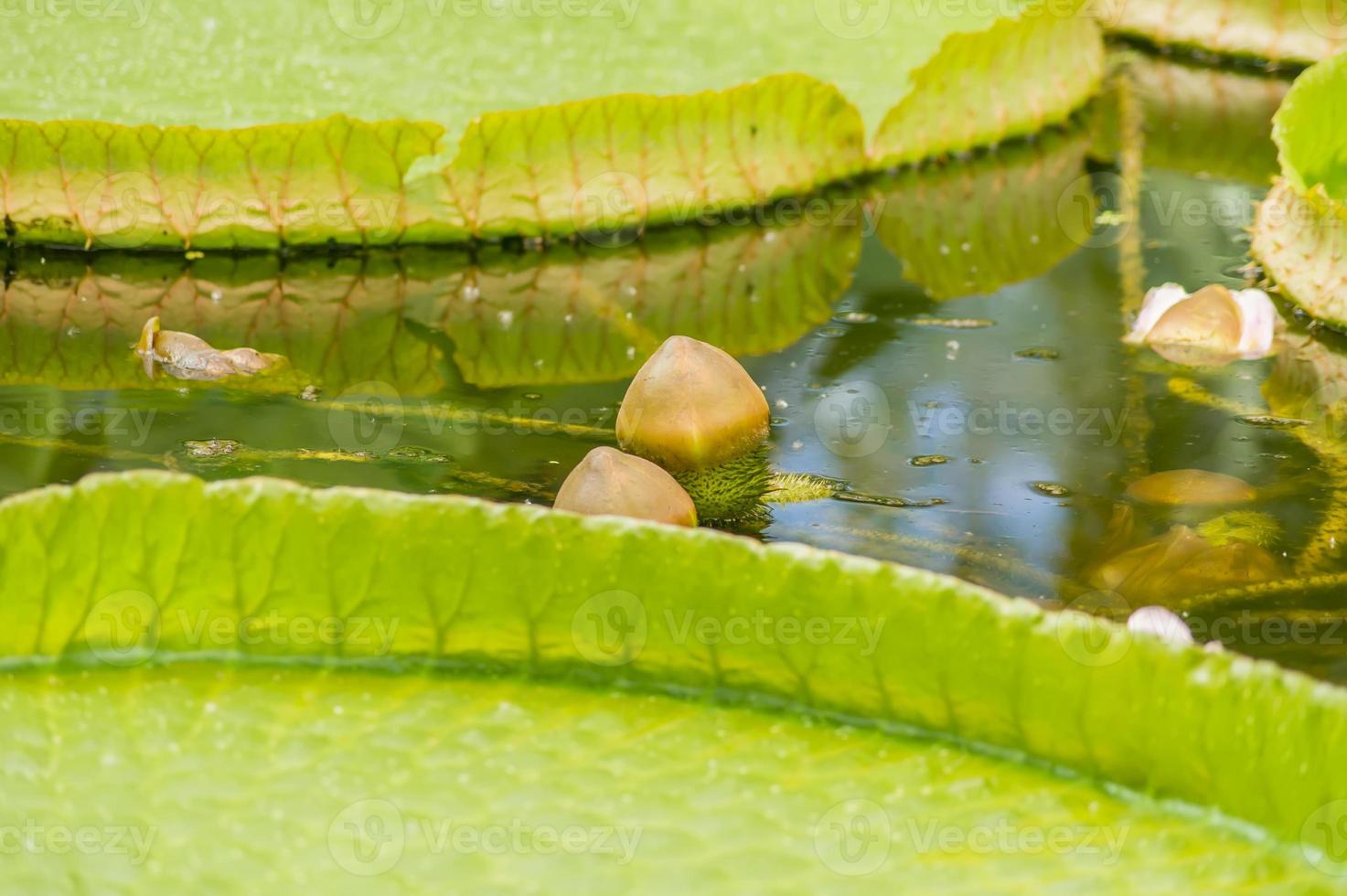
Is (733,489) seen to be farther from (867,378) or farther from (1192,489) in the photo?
(1192,489)

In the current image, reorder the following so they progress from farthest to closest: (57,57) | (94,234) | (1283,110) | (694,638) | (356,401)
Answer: (57,57), (94,234), (1283,110), (356,401), (694,638)

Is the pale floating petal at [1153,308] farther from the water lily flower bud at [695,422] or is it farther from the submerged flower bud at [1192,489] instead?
the water lily flower bud at [695,422]

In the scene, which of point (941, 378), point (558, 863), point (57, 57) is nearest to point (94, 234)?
point (57, 57)

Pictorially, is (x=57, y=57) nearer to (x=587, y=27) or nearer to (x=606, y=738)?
(x=587, y=27)

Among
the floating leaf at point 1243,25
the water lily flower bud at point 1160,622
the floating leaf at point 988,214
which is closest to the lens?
the water lily flower bud at point 1160,622

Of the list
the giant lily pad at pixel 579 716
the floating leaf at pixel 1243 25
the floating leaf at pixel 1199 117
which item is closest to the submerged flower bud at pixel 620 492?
the giant lily pad at pixel 579 716
